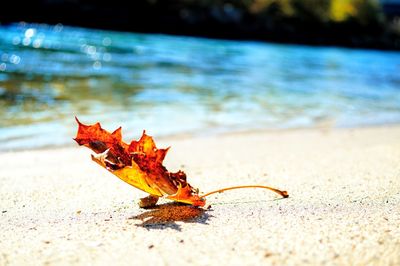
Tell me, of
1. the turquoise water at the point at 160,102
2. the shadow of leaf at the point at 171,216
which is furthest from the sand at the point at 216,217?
the turquoise water at the point at 160,102

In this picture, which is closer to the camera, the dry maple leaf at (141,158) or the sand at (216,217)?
the sand at (216,217)

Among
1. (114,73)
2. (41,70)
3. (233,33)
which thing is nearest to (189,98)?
(114,73)

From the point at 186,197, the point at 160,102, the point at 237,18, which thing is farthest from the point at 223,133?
the point at 237,18

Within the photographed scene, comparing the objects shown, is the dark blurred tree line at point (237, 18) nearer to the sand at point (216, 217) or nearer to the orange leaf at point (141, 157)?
the sand at point (216, 217)

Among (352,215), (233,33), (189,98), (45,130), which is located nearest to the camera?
(352,215)

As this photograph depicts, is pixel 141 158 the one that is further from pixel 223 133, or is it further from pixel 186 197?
pixel 223 133

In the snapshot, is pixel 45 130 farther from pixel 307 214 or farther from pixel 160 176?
pixel 307 214

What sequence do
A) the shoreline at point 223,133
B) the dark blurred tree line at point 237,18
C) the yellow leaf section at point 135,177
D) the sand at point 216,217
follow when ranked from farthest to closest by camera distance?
the dark blurred tree line at point 237,18, the shoreline at point 223,133, the yellow leaf section at point 135,177, the sand at point 216,217
